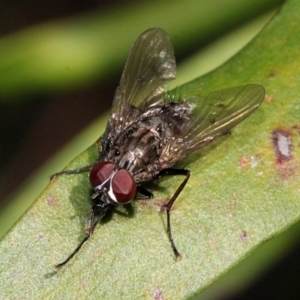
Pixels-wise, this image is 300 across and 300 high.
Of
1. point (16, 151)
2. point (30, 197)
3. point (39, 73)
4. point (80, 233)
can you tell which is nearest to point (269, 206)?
point (80, 233)

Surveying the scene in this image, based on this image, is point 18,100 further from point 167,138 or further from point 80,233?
point 80,233

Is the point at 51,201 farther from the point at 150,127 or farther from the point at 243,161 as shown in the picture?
the point at 243,161

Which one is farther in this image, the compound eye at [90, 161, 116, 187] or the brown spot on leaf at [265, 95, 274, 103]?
the brown spot on leaf at [265, 95, 274, 103]

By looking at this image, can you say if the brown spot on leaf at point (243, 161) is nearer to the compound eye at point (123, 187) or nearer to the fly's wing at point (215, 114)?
the fly's wing at point (215, 114)

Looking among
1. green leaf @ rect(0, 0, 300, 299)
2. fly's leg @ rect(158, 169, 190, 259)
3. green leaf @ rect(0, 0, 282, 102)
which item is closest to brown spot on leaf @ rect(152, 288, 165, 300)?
green leaf @ rect(0, 0, 300, 299)

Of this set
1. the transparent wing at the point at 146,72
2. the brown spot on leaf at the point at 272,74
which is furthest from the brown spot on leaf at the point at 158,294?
the brown spot on leaf at the point at 272,74

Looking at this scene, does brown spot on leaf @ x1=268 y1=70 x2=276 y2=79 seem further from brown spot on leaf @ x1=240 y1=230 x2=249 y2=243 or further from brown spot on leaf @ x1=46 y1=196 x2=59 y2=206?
brown spot on leaf @ x1=46 y1=196 x2=59 y2=206

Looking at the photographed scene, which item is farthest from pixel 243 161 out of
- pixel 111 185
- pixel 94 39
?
pixel 94 39
